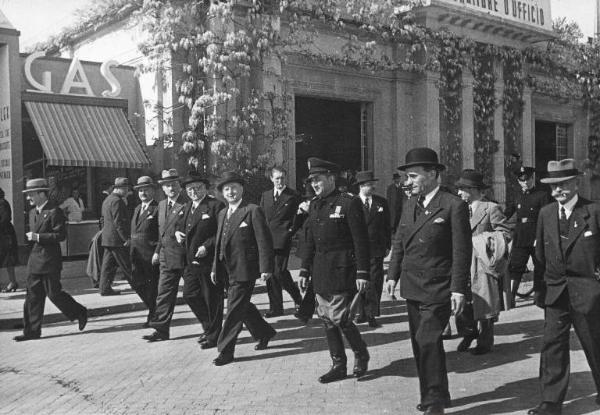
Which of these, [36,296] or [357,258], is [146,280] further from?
[357,258]

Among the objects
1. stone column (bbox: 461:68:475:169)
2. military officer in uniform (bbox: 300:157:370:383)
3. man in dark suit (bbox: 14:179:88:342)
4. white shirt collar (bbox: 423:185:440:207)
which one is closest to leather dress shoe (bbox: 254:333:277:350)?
military officer in uniform (bbox: 300:157:370:383)

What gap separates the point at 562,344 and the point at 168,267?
4411 mm

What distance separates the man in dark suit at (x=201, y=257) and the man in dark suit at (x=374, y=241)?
1.88 meters

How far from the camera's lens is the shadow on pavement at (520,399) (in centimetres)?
493

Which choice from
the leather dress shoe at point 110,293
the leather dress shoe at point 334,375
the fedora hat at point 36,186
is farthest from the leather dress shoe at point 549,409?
the leather dress shoe at point 110,293

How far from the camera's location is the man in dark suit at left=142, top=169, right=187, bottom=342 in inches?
296

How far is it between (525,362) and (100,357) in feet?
13.9

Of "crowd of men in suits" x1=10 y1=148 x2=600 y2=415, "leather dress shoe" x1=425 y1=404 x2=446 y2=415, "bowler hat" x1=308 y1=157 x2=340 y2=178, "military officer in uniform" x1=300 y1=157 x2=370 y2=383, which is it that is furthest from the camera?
"bowler hat" x1=308 y1=157 x2=340 y2=178

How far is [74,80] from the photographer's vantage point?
46.8 feet

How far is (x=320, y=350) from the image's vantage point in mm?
6965

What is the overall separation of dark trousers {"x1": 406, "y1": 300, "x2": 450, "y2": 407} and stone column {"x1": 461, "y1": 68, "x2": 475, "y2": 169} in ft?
49.6

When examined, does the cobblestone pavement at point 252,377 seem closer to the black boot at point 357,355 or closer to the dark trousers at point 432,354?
the black boot at point 357,355

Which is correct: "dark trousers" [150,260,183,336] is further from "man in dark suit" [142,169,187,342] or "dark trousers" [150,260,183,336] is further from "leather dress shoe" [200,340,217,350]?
"leather dress shoe" [200,340,217,350]

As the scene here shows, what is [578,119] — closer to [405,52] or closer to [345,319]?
[405,52]
